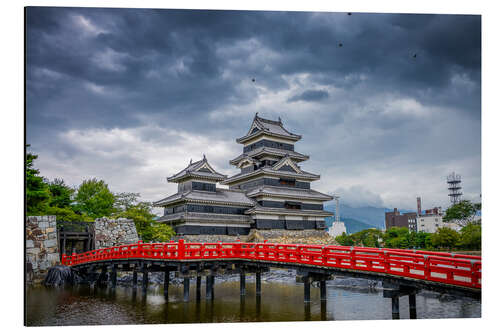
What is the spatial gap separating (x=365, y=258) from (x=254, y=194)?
17.4 meters

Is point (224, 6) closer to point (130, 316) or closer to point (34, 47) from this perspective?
point (34, 47)

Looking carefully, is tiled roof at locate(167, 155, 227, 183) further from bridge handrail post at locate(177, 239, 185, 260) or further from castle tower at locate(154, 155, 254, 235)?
bridge handrail post at locate(177, 239, 185, 260)

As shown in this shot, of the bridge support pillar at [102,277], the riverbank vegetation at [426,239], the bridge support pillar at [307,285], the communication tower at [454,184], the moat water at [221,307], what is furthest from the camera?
the bridge support pillar at [102,277]

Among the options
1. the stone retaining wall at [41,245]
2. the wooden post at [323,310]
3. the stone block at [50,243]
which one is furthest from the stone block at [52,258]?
the wooden post at [323,310]

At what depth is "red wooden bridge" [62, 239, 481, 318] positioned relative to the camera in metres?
7.22

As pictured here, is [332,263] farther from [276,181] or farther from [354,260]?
[276,181]

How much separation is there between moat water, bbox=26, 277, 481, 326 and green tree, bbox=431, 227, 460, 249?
294 inches

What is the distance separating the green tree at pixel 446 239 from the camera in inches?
772

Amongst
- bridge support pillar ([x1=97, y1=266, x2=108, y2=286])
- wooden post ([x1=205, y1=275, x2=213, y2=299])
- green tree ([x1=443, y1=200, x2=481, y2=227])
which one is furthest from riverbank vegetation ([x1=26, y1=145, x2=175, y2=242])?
green tree ([x1=443, y1=200, x2=481, y2=227])

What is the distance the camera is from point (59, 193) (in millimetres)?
25094

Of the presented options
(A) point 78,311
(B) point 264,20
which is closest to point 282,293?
(A) point 78,311

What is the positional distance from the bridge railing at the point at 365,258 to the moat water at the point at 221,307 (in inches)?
54.9

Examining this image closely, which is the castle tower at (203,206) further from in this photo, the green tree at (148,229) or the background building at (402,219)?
the background building at (402,219)

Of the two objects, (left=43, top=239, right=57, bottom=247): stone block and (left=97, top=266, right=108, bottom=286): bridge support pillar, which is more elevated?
(left=43, top=239, right=57, bottom=247): stone block
